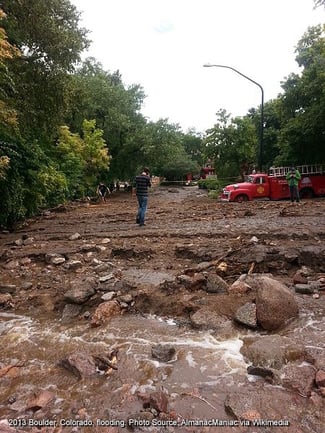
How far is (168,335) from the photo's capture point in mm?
4699

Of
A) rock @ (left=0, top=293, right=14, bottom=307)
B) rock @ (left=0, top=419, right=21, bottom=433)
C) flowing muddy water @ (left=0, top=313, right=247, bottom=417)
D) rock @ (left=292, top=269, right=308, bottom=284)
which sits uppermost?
rock @ (left=292, top=269, right=308, bottom=284)

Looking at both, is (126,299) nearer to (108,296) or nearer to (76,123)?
(108,296)

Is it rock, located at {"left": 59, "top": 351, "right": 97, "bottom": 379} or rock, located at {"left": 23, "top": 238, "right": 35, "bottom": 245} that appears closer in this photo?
rock, located at {"left": 59, "top": 351, "right": 97, "bottom": 379}

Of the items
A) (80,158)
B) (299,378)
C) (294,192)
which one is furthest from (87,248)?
(80,158)

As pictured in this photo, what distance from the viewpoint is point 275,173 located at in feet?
62.7

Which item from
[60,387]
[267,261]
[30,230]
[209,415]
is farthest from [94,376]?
[30,230]

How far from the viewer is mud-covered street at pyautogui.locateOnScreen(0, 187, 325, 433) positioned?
3.11 m

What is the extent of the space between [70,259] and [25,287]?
62.0 inches

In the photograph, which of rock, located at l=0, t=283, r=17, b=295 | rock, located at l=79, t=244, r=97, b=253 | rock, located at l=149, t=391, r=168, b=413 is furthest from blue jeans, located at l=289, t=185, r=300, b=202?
rock, located at l=149, t=391, r=168, b=413

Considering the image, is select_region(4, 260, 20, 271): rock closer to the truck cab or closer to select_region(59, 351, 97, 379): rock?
select_region(59, 351, 97, 379): rock

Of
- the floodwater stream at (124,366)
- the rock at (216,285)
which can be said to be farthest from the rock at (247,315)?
the rock at (216,285)

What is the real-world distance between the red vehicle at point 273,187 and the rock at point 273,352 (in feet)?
48.8

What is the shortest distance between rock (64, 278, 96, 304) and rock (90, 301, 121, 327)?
0.41 meters

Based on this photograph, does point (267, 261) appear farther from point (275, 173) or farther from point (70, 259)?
point (275, 173)
